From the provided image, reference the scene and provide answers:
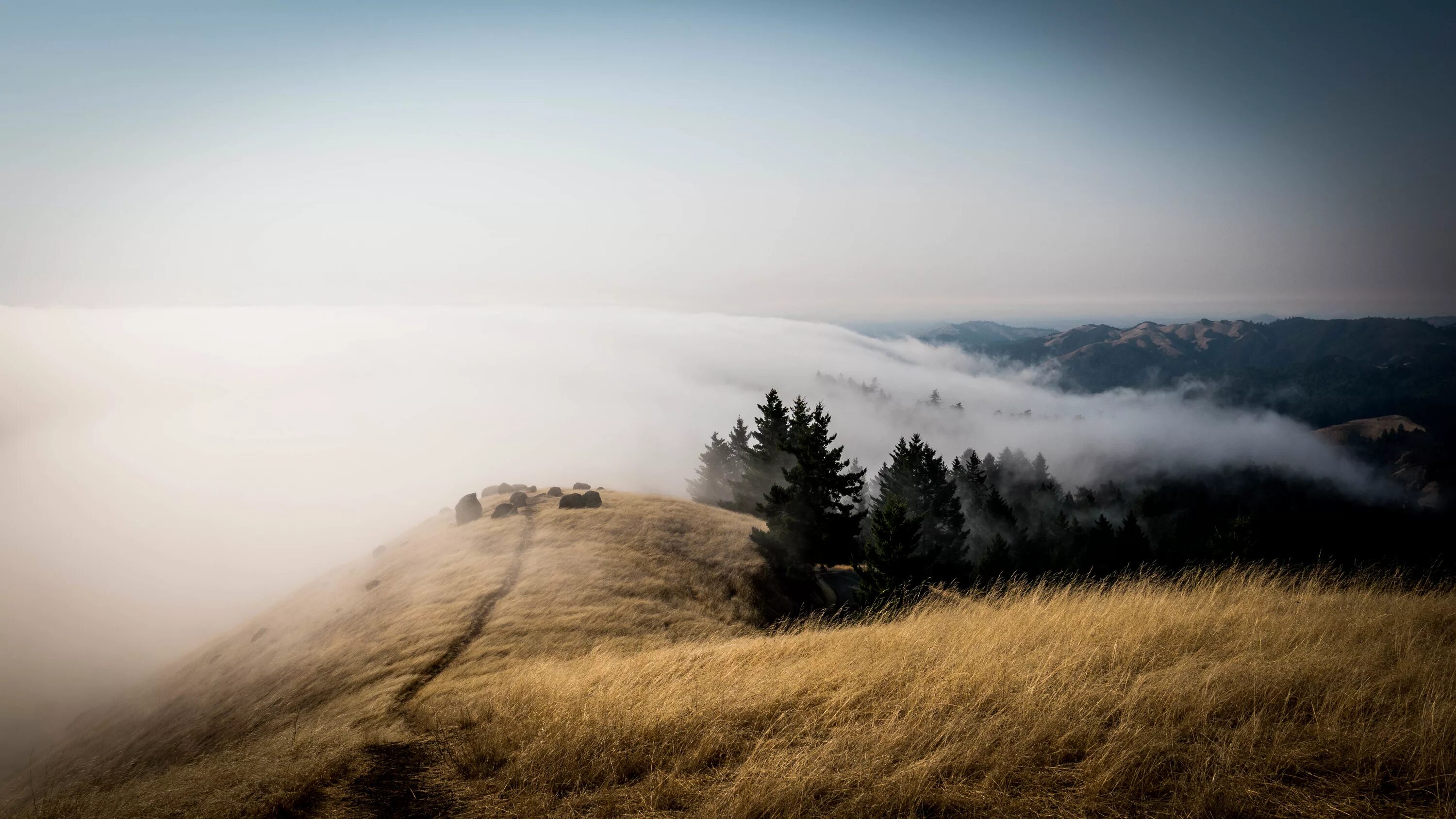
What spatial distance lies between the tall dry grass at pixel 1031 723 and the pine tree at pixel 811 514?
2865 cm

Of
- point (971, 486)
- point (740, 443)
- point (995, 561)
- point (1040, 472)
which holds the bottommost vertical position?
point (1040, 472)

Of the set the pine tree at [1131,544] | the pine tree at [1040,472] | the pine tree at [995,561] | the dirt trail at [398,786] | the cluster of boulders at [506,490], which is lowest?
the pine tree at [1040,472]

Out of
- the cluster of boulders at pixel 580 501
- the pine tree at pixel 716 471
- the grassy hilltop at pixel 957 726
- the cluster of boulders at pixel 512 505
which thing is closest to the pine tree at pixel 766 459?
the cluster of boulders at pixel 580 501

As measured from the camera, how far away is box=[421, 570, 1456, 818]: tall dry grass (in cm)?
456

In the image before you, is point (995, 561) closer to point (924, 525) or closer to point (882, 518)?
point (924, 525)

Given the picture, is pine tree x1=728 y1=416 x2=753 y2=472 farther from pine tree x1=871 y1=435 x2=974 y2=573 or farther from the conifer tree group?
pine tree x1=871 y1=435 x2=974 y2=573

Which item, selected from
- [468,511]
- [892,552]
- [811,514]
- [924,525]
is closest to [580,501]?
[468,511]

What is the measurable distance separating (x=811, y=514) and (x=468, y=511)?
26789mm

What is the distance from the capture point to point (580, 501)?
1631 inches

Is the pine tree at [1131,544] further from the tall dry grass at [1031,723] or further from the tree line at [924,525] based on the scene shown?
the tall dry grass at [1031,723]

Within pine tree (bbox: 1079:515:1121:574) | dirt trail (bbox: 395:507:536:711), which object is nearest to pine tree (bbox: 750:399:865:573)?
dirt trail (bbox: 395:507:536:711)

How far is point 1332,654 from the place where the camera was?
627 centimetres

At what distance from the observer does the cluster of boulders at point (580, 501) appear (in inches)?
1607

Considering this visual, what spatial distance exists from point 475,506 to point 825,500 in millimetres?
27517
